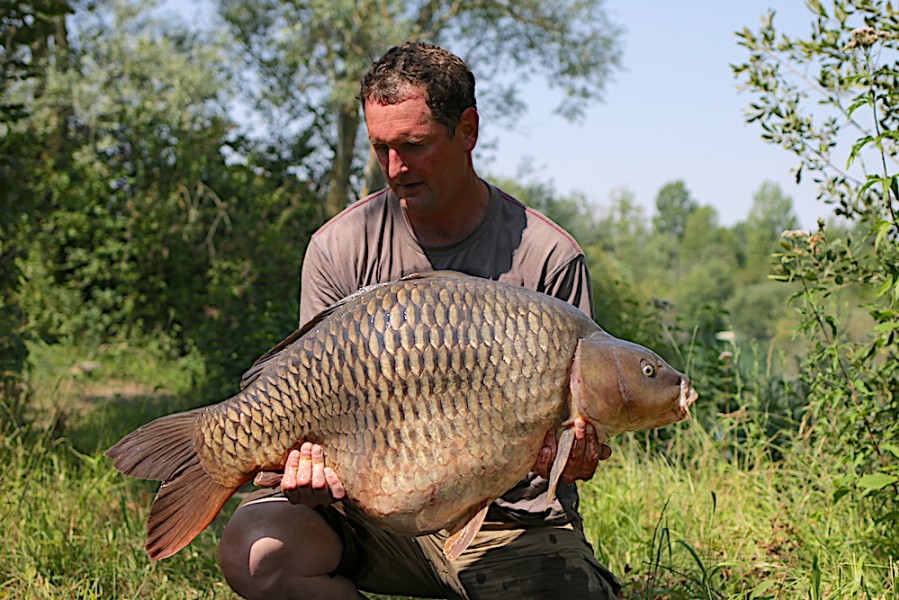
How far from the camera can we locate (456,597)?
6.41ft

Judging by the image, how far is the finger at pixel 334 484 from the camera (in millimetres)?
1635

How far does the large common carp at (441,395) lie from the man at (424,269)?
9.7 inches

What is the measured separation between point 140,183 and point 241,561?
17.1ft

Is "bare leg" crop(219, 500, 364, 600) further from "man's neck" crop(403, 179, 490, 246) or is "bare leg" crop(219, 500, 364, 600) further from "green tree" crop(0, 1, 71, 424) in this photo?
"green tree" crop(0, 1, 71, 424)

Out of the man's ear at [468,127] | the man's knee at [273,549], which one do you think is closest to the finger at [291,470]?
the man's knee at [273,549]

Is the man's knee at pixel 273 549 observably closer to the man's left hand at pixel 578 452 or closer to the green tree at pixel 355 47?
the man's left hand at pixel 578 452

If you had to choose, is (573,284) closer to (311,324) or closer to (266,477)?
(311,324)

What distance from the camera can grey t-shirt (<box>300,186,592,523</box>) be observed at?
6.46 feet

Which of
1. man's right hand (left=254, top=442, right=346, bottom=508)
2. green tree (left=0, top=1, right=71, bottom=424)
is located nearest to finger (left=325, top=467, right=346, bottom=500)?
man's right hand (left=254, top=442, right=346, bottom=508)

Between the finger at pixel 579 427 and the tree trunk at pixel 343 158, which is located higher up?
the finger at pixel 579 427

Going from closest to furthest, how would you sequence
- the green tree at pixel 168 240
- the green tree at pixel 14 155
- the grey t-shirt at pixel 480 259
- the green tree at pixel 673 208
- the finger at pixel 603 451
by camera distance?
the finger at pixel 603 451, the grey t-shirt at pixel 480 259, the green tree at pixel 14 155, the green tree at pixel 168 240, the green tree at pixel 673 208

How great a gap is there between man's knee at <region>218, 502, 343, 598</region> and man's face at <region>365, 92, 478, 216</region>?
66 cm

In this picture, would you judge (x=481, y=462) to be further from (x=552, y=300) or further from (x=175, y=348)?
(x=175, y=348)

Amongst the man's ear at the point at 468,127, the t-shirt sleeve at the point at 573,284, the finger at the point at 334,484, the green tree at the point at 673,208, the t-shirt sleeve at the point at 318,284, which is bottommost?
the green tree at the point at 673,208
